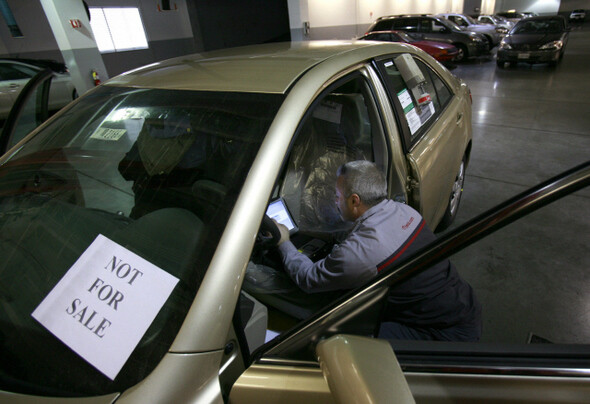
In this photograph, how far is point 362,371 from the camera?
1.90 ft

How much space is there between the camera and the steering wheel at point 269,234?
1407mm

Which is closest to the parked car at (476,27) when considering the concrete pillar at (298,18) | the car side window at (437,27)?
the car side window at (437,27)

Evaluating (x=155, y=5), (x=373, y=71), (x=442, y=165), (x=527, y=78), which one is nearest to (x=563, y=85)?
(x=527, y=78)

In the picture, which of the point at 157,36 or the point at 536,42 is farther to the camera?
the point at 157,36

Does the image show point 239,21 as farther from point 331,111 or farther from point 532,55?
point 331,111

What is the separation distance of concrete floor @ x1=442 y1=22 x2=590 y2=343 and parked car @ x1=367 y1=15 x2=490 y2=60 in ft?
15.1

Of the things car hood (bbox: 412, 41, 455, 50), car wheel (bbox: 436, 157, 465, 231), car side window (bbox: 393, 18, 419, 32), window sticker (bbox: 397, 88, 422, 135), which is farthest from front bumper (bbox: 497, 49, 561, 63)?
window sticker (bbox: 397, 88, 422, 135)

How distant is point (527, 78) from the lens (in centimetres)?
788

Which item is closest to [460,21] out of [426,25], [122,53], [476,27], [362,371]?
[476,27]

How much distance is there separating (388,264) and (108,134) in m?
1.27

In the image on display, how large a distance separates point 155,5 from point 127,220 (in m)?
12.2

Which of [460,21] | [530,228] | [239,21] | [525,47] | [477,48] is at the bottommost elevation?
[530,228]

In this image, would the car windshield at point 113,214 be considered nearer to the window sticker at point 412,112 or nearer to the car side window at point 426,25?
the window sticker at point 412,112

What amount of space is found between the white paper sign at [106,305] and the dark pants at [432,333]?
861mm
